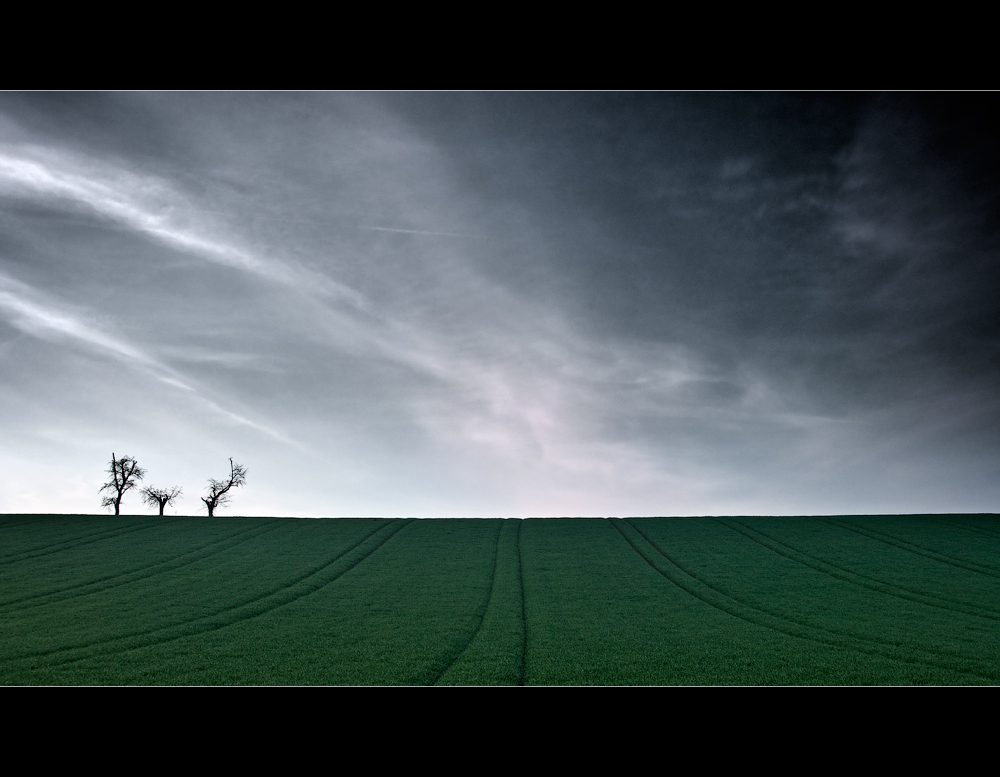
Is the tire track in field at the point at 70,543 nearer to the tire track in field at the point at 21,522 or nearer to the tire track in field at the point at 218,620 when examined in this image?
the tire track in field at the point at 21,522

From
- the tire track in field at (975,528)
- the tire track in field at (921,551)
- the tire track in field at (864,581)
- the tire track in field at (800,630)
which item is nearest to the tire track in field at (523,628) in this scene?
the tire track in field at (800,630)

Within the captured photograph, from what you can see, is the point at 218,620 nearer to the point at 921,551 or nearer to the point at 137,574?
the point at 137,574

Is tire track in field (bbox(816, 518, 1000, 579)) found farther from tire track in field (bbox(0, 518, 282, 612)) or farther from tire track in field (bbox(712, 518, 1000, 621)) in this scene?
tire track in field (bbox(0, 518, 282, 612))

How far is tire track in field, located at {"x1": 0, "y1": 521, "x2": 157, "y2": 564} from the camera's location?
26.6 m

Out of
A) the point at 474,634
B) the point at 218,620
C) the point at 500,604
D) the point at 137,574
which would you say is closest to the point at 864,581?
the point at 500,604

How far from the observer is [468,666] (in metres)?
12.8

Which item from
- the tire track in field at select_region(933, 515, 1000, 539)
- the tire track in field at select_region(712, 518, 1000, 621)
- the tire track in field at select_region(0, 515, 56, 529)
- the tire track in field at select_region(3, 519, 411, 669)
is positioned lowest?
the tire track in field at select_region(3, 519, 411, 669)

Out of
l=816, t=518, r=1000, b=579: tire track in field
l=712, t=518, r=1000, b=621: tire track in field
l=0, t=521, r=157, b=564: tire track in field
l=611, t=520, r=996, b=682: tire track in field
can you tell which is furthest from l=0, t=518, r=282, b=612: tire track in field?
l=816, t=518, r=1000, b=579: tire track in field

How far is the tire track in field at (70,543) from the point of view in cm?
2661

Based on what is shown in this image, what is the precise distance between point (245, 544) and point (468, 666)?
2187 centimetres

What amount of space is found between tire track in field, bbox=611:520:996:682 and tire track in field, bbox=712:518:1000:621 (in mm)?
5927

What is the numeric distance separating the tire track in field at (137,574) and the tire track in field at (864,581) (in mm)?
28721
